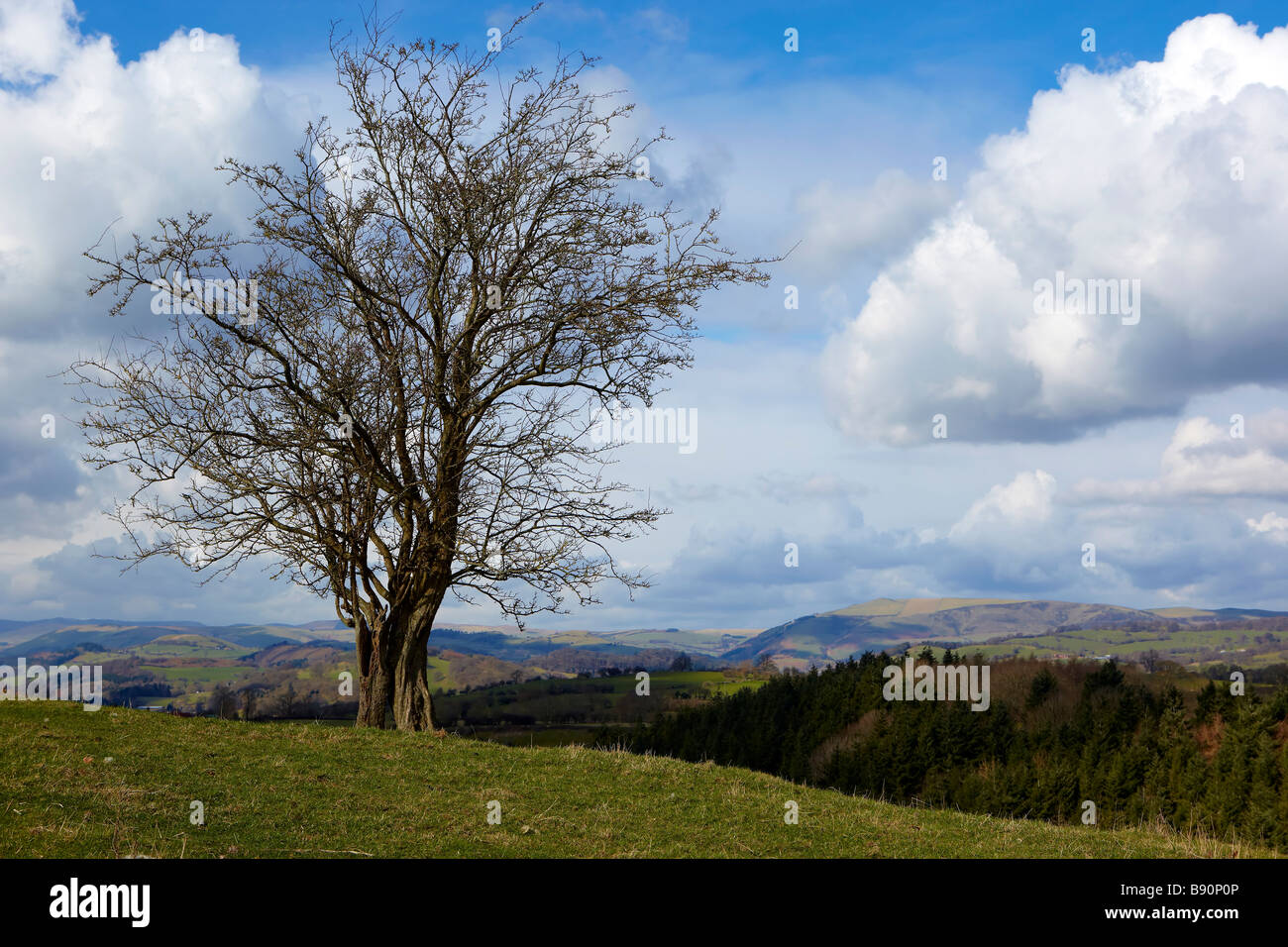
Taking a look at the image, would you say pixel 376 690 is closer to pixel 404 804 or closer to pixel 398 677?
pixel 398 677

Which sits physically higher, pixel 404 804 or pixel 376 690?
pixel 376 690

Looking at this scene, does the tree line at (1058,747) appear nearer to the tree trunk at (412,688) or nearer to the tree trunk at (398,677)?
the tree trunk at (412,688)

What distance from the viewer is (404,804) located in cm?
1159

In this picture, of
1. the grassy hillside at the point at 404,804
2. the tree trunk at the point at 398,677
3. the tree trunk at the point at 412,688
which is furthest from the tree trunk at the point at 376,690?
the grassy hillside at the point at 404,804

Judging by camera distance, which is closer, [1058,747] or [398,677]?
[398,677]

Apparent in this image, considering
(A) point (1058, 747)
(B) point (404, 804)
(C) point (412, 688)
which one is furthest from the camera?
(A) point (1058, 747)

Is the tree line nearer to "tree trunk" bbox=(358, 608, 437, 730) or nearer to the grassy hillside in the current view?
"tree trunk" bbox=(358, 608, 437, 730)

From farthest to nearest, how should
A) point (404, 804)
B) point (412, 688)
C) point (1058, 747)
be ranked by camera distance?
point (1058, 747)
point (412, 688)
point (404, 804)

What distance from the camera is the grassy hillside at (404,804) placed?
9703mm

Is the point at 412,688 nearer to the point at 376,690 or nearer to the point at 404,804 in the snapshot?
the point at 376,690

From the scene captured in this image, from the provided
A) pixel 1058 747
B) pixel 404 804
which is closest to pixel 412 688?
pixel 404 804

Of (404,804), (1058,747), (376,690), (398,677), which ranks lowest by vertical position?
(1058,747)

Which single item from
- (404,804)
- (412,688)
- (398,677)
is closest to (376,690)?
(398,677)
